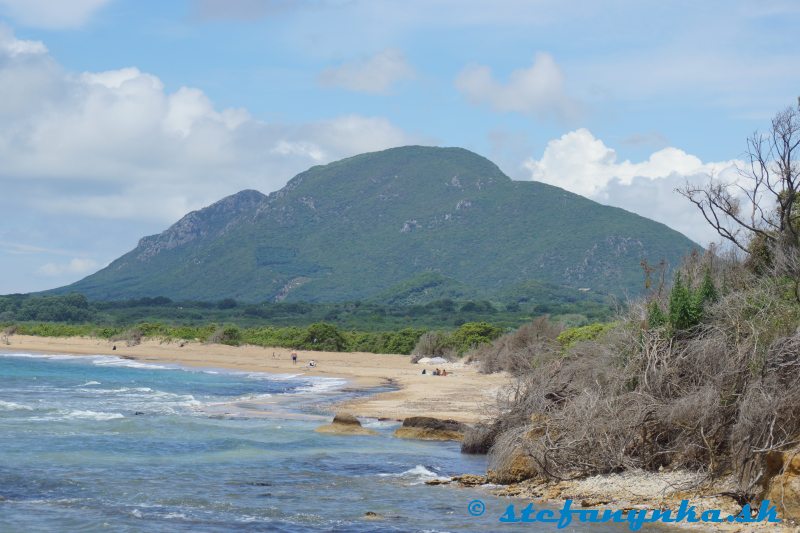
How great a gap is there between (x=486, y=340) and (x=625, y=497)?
56929mm

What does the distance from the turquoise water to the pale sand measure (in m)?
3.18

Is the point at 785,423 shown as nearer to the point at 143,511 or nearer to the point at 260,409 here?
the point at 143,511

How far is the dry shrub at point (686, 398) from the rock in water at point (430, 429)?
6533 mm

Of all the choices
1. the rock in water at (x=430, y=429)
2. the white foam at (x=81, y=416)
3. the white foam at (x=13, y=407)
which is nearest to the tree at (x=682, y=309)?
the rock in water at (x=430, y=429)

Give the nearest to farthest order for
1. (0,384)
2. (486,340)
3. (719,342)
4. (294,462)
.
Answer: (719,342) → (294,462) → (0,384) → (486,340)

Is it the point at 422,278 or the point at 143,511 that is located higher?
the point at 422,278

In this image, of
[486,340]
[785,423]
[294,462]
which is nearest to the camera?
[785,423]

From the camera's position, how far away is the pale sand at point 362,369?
122 ft

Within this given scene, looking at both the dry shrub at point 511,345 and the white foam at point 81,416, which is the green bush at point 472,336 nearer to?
the dry shrub at point 511,345

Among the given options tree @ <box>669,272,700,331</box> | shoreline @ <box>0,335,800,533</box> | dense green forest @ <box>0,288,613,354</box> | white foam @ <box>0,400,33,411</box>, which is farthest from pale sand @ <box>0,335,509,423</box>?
white foam @ <box>0,400,33,411</box>

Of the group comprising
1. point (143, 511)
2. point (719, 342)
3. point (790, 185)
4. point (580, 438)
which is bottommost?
point (143, 511)

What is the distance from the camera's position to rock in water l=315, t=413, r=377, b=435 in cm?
2972

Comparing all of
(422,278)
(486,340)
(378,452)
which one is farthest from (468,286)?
(378,452)

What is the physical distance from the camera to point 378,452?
84.2 ft
